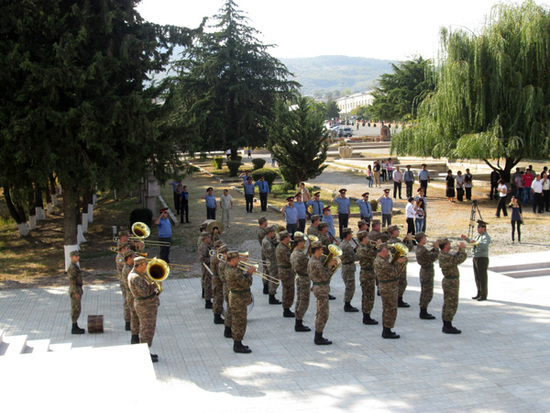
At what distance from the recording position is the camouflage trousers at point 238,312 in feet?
29.9

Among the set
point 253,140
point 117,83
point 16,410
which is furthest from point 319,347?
point 253,140

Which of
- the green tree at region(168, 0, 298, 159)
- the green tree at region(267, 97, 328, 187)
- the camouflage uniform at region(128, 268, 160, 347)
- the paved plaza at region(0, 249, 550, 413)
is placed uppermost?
the green tree at region(168, 0, 298, 159)

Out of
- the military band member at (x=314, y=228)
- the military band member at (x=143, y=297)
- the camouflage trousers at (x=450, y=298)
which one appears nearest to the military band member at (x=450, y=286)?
the camouflage trousers at (x=450, y=298)

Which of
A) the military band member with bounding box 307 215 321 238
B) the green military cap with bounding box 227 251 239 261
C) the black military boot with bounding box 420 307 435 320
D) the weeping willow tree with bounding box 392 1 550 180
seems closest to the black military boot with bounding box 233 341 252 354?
the green military cap with bounding box 227 251 239 261

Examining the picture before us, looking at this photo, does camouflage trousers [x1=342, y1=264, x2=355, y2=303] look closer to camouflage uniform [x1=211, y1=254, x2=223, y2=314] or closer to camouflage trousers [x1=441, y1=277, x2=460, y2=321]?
camouflage trousers [x1=441, y1=277, x2=460, y2=321]

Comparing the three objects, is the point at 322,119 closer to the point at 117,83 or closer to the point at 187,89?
the point at 117,83

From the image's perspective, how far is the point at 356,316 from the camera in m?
11.0

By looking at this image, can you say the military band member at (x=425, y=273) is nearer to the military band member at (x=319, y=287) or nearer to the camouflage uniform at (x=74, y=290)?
the military band member at (x=319, y=287)

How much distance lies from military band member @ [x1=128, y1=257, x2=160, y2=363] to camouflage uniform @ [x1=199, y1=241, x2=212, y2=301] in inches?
115

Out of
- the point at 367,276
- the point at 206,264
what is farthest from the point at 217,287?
the point at 367,276

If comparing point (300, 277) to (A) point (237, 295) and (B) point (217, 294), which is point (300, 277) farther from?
(B) point (217, 294)

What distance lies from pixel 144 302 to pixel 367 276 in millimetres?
4164

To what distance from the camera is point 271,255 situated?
1225 cm

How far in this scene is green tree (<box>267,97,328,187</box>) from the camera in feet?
85.1
